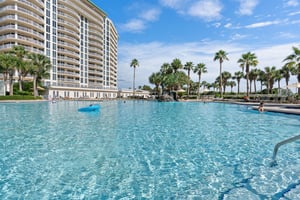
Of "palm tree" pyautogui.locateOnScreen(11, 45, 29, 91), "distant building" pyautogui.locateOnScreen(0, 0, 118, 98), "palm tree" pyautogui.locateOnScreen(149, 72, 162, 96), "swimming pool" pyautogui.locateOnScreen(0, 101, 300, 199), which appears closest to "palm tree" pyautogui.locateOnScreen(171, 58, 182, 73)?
"palm tree" pyautogui.locateOnScreen(149, 72, 162, 96)

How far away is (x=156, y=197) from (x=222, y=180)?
186 cm

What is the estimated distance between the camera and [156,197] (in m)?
4.27

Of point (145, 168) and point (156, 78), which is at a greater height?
point (156, 78)

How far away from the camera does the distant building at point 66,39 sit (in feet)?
170

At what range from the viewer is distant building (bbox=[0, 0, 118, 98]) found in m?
51.7

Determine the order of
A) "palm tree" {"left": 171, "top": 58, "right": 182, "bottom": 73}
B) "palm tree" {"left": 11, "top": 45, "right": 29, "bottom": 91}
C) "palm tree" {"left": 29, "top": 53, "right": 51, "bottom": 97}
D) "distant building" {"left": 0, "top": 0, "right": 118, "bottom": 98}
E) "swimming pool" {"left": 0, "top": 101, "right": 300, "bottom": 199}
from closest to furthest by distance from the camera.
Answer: "swimming pool" {"left": 0, "top": 101, "right": 300, "bottom": 199} < "palm tree" {"left": 11, "top": 45, "right": 29, "bottom": 91} < "palm tree" {"left": 29, "top": 53, "right": 51, "bottom": 97} < "distant building" {"left": 0, "top": 0, "right": 118, "bottom": 98} < "palm tree" {"left": 171, "top": 58, "right": 182, "bottom": 73}

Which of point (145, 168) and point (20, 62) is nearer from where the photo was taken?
point (145, 168)

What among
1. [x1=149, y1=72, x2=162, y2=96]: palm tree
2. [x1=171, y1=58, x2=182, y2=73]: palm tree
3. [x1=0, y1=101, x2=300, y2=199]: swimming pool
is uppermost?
[x1=171, y1=58, x2=182, y2=73]: palm tree

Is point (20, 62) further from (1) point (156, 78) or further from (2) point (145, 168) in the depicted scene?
(2) point (145, 168)

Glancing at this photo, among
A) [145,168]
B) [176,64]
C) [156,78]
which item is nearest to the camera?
[145,168]

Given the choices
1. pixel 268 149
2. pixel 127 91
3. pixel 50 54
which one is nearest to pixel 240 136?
pixel 268 149

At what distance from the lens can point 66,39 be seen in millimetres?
64875

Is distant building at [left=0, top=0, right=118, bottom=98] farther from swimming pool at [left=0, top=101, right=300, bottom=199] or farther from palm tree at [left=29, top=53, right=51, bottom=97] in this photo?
swimming pool at [left=0, top=101, right=300, bottom=199]

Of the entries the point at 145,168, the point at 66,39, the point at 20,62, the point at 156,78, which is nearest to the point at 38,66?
the point at 20,62
